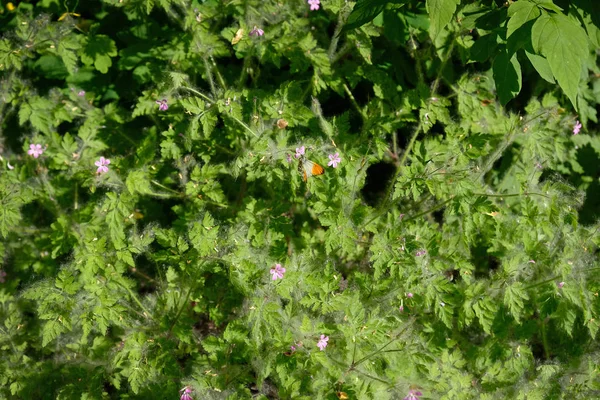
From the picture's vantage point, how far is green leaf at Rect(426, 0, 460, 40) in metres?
1.92

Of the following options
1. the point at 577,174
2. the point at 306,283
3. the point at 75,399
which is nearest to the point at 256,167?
the point at 306,283

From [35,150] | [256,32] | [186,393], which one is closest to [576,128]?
[256,32]

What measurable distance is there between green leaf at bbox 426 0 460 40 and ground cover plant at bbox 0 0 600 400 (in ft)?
1.74

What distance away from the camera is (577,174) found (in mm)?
3980

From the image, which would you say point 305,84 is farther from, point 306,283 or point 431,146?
point 306,283

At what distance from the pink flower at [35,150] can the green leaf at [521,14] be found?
271 cm

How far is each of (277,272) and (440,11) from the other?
1.42 metres

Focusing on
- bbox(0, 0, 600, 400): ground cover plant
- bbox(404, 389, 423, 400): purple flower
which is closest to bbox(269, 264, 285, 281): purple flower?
bbox(0, 0, 600, 400): ground cover plant

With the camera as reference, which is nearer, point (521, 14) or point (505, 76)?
point (521, 14)

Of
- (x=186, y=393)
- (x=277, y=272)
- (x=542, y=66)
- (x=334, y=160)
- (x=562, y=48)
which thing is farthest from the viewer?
(x=334, y=160)

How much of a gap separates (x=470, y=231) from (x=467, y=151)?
16.1 inches

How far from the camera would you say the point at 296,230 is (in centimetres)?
348

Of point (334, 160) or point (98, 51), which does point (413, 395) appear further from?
point (98, 51)

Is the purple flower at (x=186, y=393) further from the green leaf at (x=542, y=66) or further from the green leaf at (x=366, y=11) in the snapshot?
the green leaf at (x=542, y=66)
